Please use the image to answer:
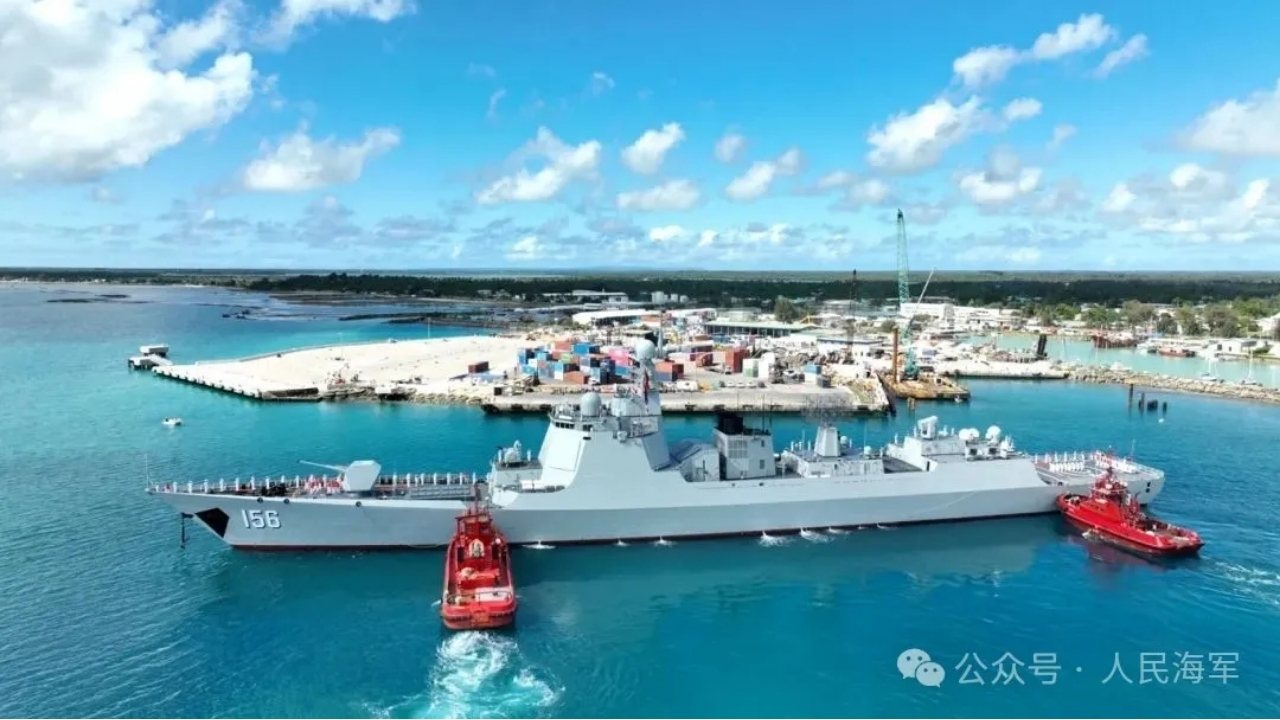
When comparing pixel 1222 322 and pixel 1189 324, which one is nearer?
pixel 1222 322

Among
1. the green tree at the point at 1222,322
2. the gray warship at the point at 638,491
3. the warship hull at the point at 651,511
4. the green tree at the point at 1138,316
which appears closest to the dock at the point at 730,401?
the gray warship at the point at 638,491

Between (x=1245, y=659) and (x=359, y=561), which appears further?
(x=359, y=561)

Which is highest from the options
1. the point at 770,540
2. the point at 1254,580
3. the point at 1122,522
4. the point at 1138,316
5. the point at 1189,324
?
the point at 1138,316

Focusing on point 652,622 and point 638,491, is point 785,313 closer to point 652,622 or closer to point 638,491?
point 638,491

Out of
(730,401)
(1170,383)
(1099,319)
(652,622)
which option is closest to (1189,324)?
(1099,319)

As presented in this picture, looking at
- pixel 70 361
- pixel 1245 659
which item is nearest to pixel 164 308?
pixel 70 361

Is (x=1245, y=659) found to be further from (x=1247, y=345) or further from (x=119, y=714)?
(x=1247, y=345)

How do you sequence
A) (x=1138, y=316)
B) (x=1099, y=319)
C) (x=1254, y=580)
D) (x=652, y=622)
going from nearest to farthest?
1. (x=652, y=622)
2. (x=1254, y=580)
3. (x=1099, y=319)
4. (x=1138, y=316)
